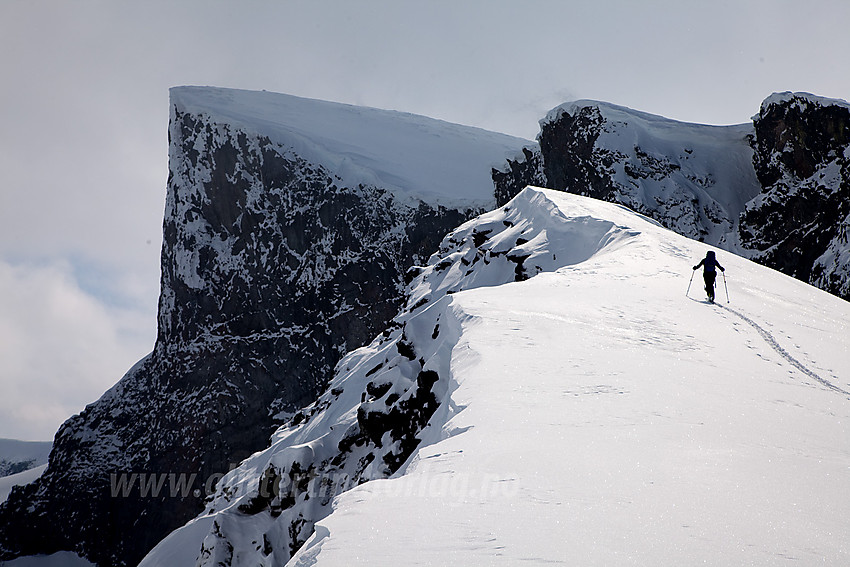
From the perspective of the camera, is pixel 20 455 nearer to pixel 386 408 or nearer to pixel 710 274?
pixel 386 408

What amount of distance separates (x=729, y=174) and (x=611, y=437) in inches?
1948

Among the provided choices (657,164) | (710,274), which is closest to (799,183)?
(657,164)

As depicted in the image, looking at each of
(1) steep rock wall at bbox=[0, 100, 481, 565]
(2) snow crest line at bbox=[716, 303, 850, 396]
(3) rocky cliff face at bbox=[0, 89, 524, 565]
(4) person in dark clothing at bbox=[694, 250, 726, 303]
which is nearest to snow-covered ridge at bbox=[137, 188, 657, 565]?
(2) snow crest line at bbox=[716, 303, 850, 396]

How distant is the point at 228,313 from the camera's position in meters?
68.8

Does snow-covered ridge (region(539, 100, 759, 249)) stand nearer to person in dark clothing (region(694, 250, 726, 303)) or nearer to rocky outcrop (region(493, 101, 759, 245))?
rocky outcrop (region(493, 101, 759, 245))

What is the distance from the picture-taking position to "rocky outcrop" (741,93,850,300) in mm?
35875

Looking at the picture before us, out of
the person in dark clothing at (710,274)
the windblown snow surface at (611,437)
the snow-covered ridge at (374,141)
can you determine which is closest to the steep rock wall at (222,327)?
the snow-covered ridge at (374,141)

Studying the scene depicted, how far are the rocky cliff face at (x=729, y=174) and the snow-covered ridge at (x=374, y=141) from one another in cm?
1123

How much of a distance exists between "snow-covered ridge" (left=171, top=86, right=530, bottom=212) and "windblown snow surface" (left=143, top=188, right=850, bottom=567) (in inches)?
1945

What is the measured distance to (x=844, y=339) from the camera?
10.8 metres

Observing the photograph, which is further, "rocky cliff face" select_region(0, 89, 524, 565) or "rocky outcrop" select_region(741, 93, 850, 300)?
"rocky cliff face" select_region(0, 89, 524, 565)

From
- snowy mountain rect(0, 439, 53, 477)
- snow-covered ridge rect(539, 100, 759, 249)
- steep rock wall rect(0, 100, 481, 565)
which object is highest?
snow-covered ridge rect(539, 100, 759, 249)

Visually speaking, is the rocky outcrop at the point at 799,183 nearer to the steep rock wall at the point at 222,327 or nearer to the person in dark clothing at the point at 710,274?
the person in dark clothing at the point at 710,274

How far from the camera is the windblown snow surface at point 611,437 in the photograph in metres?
3.31
